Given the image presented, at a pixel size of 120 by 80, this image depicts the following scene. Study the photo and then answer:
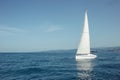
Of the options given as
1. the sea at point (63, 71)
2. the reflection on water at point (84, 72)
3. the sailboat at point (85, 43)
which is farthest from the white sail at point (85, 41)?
the reflection on water at point (84, 72)

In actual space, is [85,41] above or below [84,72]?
above

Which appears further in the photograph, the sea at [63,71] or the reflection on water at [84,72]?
the sea at [63,71]

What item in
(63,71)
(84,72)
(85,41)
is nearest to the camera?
(84,72)

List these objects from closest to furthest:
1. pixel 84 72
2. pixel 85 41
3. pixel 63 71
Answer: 1. pixel 84 72
2. pixel 63 71
3. pixel 85 41

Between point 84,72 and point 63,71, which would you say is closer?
point 84,72

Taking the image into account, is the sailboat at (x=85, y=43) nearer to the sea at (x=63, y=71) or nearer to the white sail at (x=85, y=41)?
the white sail at (x=85, y=41)

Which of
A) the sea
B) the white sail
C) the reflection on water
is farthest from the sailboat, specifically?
the reflection on water

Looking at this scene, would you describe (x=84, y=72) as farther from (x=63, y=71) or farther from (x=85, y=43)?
(x=85, y=43)

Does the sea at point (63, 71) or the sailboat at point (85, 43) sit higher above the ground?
the sailboat at point (85, 43)

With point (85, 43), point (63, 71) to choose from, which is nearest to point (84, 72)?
point (63, 71)

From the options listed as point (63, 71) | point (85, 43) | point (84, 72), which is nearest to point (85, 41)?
point (85, 43)

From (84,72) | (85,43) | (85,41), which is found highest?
(85,41)

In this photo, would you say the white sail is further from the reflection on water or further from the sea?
the reflection on water

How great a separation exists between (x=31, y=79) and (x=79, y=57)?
34594 mm
